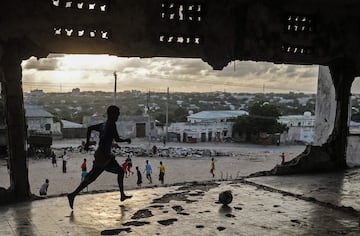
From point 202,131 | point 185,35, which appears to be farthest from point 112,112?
point 202,131

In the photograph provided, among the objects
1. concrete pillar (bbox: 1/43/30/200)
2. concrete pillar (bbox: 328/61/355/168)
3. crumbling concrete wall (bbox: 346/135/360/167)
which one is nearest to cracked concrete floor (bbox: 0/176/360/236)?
concrete pillar (bbox: 1/43/30/200)

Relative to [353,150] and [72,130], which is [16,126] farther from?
[72,130]

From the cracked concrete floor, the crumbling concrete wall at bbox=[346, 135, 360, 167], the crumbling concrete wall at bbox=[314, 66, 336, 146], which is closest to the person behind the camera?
the cracked concrete floor

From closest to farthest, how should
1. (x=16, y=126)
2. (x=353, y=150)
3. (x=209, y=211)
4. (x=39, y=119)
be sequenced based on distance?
(x=209, y=211) < (x=16, y=126) < (x=353, y=150) < (x=39, y=119)

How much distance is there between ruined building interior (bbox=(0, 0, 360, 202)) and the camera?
753 centimetres

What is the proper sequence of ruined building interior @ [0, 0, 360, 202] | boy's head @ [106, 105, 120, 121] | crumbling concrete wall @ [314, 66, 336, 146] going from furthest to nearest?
crumbling concrete wall @ [314, 66, 336, 146] < ruined building interior @ [0, 0, 360, 202] < boy's head @ [106, 105, 120, 121]

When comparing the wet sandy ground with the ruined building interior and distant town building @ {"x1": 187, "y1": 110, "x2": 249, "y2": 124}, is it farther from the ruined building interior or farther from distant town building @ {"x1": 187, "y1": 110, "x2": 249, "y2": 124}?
distant town building @ {"x1": 187, "y1": 110, "x2": 249, "y2": 124}

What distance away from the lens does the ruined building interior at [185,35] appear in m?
7.53

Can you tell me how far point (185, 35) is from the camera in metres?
8.66

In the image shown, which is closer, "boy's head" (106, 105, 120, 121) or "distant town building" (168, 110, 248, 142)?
"boy's head" (106, 105, 120, 121)

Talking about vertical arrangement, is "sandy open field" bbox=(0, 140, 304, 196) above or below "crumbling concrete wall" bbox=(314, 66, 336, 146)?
below

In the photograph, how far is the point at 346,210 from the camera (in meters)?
7.19

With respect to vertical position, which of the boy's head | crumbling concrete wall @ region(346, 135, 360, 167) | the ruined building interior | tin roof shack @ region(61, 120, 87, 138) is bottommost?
tin roof shack @ region(61, 120, 87, 138)

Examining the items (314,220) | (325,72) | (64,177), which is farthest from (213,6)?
(64,177)
